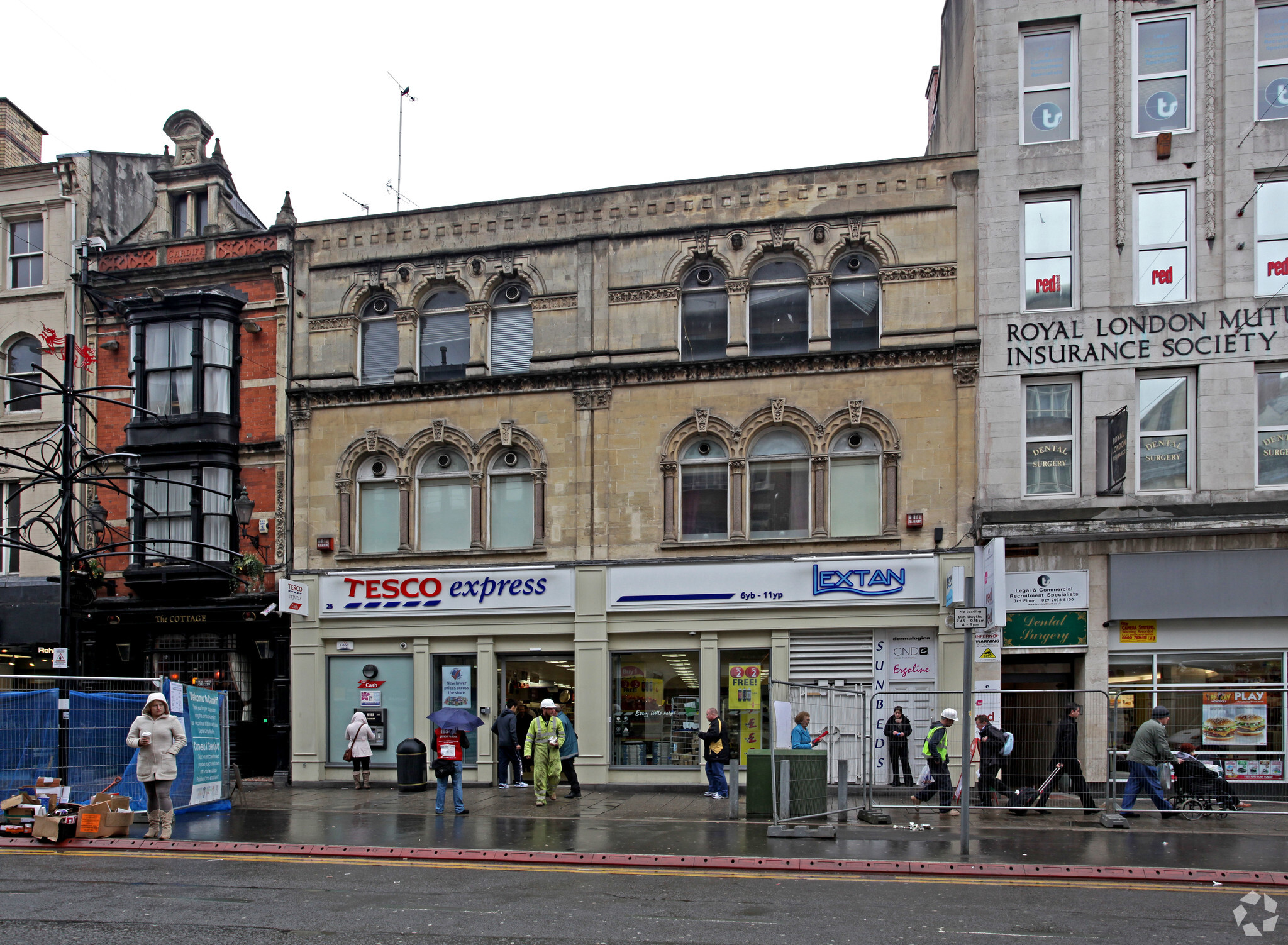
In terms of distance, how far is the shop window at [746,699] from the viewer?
832 inches

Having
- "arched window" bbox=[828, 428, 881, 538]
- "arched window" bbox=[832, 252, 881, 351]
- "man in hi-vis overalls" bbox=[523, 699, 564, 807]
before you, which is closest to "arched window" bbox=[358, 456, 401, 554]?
"man in hi-vis overalls" bbox=[523, 699, 564, 807]

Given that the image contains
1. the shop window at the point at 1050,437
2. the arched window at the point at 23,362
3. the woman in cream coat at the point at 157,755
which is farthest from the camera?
the arched window at the point at 23,362

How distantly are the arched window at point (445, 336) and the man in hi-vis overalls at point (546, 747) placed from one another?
26.2 ft

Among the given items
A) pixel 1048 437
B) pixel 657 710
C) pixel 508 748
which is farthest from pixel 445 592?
pixel 1048 437

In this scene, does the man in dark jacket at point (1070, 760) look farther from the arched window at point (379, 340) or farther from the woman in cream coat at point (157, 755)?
the arched window at point (379, 340)

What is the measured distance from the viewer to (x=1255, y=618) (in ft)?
62.7

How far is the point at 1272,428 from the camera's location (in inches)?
772

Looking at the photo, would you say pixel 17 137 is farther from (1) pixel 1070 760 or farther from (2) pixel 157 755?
(1) pixel 1070 760

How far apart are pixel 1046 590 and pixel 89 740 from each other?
15.5 meters

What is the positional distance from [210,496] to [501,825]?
11.9 meters

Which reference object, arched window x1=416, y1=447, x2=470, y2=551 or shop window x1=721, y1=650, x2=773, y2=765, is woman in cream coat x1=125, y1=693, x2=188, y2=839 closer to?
arched window x1=416, y1=447, x2=470, y2=551

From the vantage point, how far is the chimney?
2870cm

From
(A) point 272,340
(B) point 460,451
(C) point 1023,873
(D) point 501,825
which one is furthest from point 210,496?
(C) point 1023,873

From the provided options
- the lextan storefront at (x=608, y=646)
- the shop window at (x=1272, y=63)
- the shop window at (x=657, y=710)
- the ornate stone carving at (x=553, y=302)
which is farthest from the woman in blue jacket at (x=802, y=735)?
the shop window at (x=1272, y=63)
